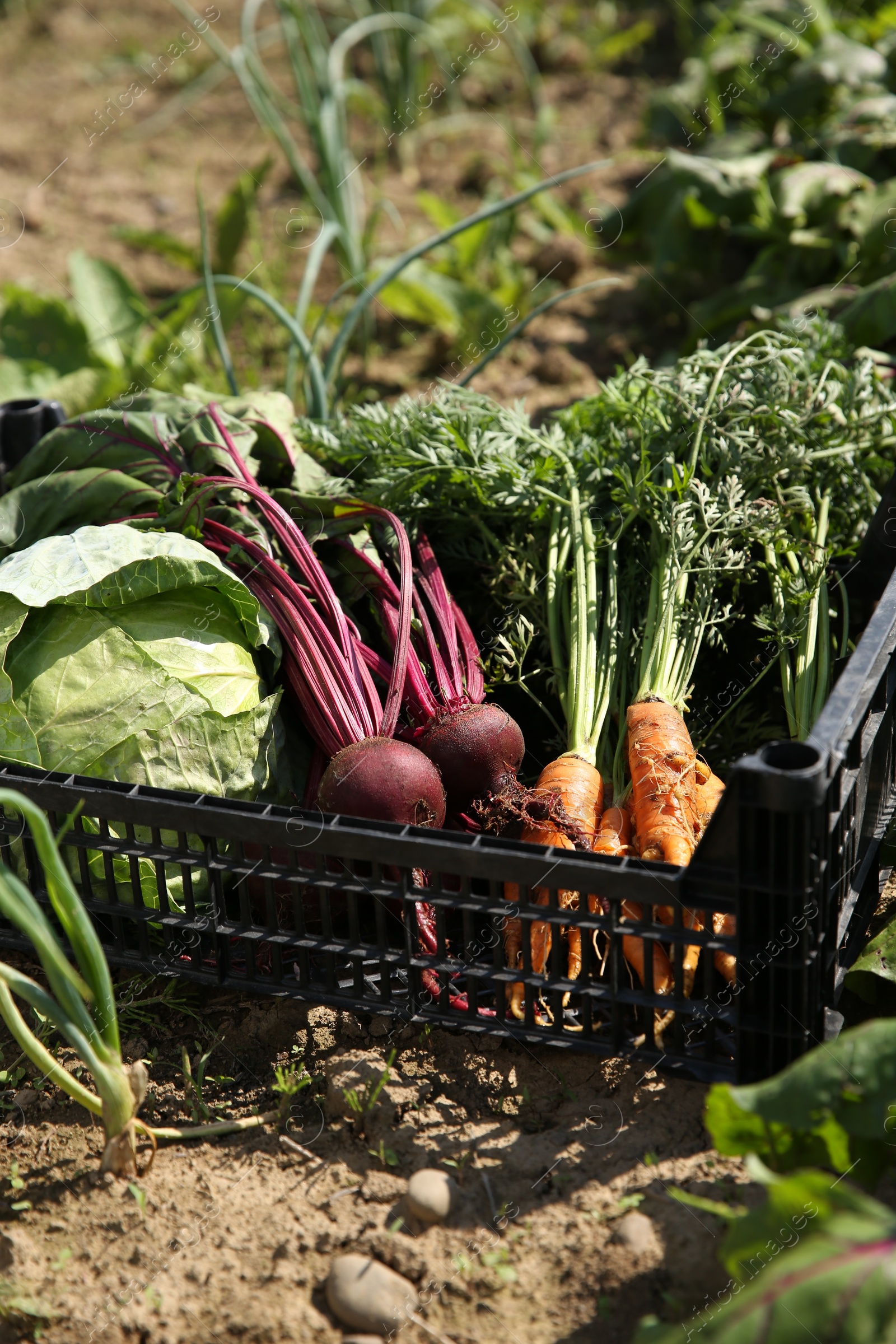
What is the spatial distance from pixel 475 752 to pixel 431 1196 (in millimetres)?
845

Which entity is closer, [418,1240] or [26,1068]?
[418,1240]

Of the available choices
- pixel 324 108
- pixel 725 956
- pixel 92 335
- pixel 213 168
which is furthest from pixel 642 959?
pixel 213 168

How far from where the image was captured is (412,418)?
2.65 metres

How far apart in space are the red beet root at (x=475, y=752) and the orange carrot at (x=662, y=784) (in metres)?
0.25

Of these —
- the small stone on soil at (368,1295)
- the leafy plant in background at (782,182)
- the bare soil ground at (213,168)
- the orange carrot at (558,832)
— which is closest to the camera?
the small stone on soil at (368,1295)

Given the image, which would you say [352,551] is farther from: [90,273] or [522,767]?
[90,273]

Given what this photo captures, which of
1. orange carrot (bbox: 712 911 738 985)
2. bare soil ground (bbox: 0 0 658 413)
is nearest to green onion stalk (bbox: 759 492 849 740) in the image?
orange carrot (bbox: 712 911 738 985)

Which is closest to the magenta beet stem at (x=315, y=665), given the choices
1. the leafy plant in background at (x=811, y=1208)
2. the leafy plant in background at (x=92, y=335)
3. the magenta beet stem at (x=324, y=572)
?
the magenta beet stem at (x=324, y=572)

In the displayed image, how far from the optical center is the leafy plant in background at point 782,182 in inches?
149

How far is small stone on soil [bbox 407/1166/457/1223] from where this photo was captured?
1.63 m

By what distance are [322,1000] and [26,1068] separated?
58 cm

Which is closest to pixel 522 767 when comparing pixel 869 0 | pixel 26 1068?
pixel 26 1068

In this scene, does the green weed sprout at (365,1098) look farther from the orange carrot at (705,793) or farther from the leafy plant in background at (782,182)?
the leafy plant in background at (782,182)

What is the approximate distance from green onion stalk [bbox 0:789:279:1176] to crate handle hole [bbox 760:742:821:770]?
102 centimetres
